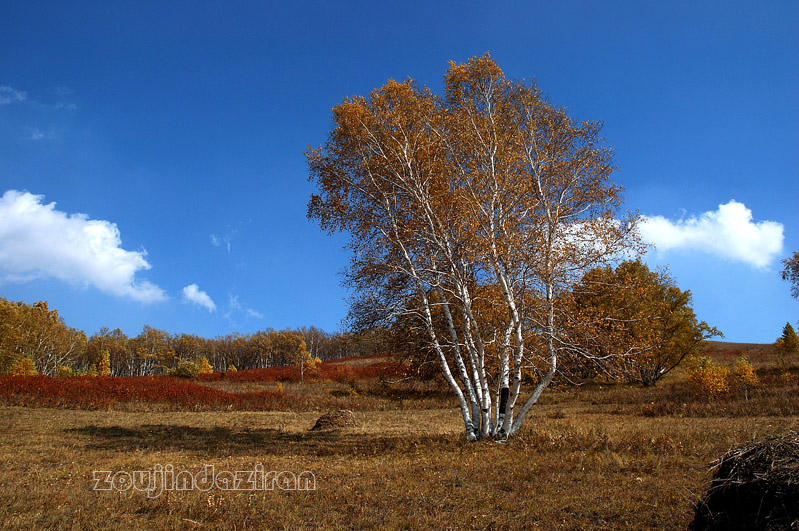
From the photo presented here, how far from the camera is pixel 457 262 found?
15.3m

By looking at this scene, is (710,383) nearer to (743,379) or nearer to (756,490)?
(743,379)

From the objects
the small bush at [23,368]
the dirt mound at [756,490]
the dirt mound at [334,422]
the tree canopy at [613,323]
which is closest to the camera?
the dirt mound at [756,490]

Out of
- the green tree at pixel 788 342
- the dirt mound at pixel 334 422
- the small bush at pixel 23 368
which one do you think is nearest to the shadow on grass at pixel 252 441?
the dirt mound at pixel 334 422

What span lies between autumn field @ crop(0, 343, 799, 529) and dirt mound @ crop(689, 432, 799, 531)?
58 centimetres

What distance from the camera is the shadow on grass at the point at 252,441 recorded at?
45.1 ft

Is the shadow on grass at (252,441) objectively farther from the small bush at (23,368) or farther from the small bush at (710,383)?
the small bush at (23,368)

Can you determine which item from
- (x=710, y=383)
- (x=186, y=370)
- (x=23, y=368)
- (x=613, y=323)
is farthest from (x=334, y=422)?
(x=23, y=368)

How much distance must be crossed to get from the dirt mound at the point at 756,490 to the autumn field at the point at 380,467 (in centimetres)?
58

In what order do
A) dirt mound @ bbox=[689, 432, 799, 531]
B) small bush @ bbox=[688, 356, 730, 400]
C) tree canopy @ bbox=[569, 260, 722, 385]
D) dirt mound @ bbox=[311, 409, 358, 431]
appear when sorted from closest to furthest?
1. dirt mound @ bbox=[689, 432, 799, 531]
2. tree canopy @ bbox=[569, 260, 722, 385]
3. dirt mound @ bbox=[311, 409, 358, 431]
4. small bush @ bbox=[688, 356, 730, 400]

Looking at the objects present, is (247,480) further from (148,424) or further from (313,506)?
(148,424)

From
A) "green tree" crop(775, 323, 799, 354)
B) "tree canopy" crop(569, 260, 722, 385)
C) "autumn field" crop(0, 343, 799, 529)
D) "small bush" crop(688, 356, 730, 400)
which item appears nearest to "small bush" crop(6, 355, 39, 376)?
"autumn field" crop(0, 343, 799, 529)

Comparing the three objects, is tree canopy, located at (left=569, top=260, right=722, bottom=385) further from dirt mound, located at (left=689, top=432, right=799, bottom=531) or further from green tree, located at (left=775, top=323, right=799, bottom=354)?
green tree, located at (left=775, top=323, right=799, bottom=354)

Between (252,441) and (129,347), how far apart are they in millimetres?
113530

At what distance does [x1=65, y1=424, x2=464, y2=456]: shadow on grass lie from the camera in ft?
45.1
